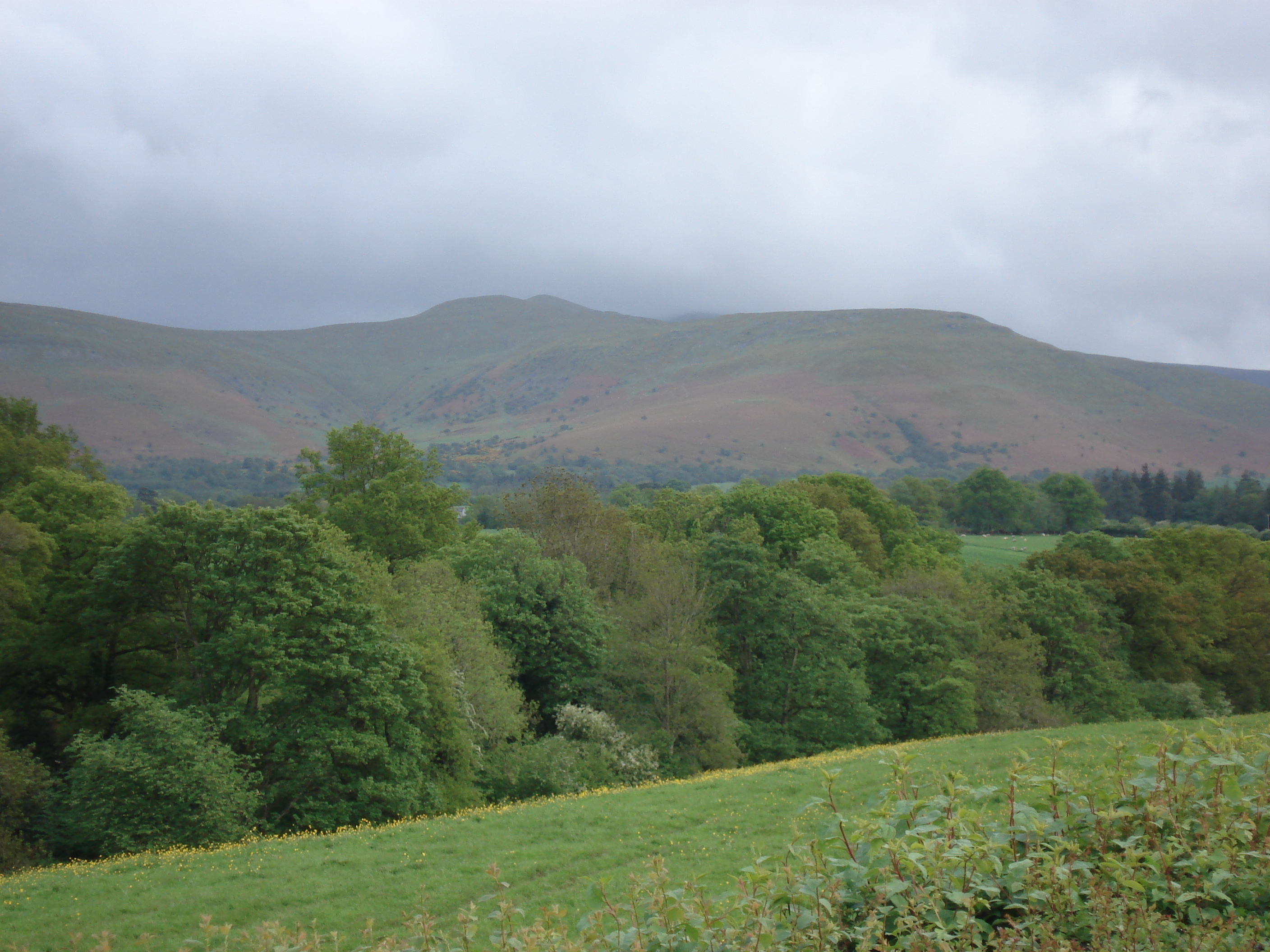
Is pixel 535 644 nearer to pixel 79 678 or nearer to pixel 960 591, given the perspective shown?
pixel 79 678

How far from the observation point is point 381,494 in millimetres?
43375

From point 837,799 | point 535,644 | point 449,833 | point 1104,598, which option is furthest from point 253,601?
point 1104,598

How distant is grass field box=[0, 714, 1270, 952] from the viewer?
43.7 feet

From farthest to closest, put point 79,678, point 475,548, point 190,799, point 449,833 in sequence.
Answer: point 475,548 < point 79,678 < point 190,799 < point 449,833

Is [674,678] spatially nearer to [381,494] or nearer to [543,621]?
[543,621]

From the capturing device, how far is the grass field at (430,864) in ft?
43.7

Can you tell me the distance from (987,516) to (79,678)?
11339cm

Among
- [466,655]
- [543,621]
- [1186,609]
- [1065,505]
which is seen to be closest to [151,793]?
[466,655]

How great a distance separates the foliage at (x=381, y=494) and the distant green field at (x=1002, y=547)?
54280mm

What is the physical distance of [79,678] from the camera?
30453 mm

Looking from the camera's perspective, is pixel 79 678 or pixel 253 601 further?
pixel 79 678

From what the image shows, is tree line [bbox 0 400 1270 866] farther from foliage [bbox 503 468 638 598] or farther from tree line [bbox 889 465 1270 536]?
tree line [bbox 889 465 1270 536]

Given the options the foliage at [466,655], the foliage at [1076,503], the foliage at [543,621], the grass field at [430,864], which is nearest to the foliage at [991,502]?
the foliage at [1076,503]

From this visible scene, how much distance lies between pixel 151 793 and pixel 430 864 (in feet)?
34.5
